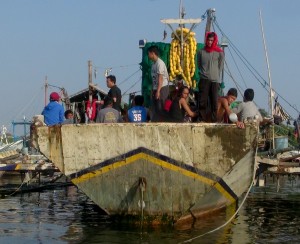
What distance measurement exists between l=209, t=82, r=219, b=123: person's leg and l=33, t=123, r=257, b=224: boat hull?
43.1 inches

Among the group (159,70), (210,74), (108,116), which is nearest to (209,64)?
(210,74)

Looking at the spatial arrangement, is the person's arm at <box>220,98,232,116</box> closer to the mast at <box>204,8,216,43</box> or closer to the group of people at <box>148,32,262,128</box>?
the group of people at <box>148,32,262,128</box>

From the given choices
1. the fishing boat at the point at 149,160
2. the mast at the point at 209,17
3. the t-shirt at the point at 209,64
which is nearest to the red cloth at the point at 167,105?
the t-shirt at the point at 209,64

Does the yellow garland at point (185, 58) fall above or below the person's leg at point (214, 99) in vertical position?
above

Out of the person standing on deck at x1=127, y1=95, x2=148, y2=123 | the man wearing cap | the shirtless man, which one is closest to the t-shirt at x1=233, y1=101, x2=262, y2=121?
the shirtless man

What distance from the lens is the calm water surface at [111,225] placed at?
8938 mm

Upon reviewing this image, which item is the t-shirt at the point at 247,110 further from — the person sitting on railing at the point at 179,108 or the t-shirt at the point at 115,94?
the t-shirt at the point at 115,94

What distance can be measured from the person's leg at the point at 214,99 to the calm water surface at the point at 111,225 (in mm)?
1789

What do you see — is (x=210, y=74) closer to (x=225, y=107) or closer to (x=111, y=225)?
(x=225, y=107)

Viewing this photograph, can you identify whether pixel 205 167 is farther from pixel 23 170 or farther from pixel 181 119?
pixel 23 170

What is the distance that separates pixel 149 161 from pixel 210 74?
2.03m

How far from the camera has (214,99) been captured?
10125 mm

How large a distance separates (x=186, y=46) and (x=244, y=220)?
3.68 m

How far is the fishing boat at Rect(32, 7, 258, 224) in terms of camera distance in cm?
884
